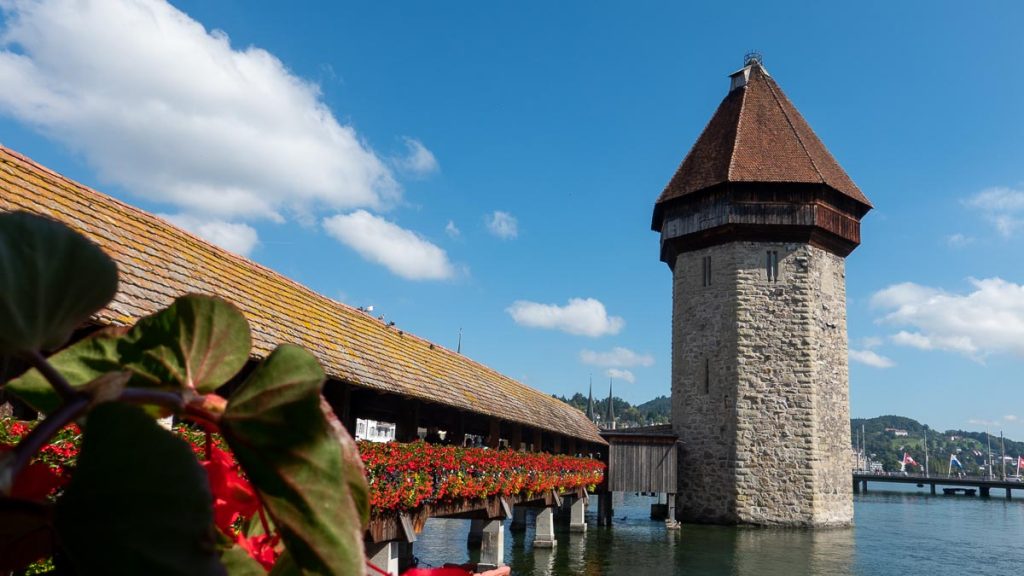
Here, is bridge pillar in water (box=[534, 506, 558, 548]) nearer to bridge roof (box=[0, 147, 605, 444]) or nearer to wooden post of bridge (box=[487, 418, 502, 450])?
bridge roof (box=[0, 147, 605, 444])

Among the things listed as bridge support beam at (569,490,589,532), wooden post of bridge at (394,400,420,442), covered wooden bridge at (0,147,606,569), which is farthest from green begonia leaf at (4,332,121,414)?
bridge support beam at (569,490,589,532)

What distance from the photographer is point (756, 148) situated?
26.0 m

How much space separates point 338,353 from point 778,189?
752 inches

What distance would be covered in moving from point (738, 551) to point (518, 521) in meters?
7.94

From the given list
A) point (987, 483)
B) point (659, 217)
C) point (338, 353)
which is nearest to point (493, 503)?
point (338, 353)

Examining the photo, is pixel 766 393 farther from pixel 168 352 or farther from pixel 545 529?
pixel 168 352

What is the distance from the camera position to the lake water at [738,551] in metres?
17.0

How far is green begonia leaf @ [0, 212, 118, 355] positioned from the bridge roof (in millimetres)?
3230

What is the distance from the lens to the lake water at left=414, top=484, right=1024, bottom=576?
16969 mm

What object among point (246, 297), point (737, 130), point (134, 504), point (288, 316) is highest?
point (737, 130)

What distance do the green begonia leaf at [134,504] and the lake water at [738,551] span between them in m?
16.9

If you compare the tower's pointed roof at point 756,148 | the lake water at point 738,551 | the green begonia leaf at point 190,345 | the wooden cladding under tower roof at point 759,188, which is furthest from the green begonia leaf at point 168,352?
the tower's pointed roof at point 756,148

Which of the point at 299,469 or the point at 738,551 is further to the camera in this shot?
the point at 738,551

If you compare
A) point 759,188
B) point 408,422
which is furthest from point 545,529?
point 759,188
